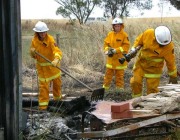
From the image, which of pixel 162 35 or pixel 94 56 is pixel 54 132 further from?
pixel 94 56

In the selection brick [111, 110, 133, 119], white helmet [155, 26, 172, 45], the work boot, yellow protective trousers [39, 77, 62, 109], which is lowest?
the work boot

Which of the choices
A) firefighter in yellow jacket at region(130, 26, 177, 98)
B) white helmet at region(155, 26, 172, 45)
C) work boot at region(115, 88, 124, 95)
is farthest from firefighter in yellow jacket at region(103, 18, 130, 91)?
white helmet at region(155, 26, 172, 45)

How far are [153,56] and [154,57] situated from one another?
35 mm

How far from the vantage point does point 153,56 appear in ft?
25.2

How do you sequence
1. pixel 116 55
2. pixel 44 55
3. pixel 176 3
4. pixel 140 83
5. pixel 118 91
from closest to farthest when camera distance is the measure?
pixel 140 83 → pixel 44 55 → pixel 118 91 → pixel 116 55 → pixel 176 3

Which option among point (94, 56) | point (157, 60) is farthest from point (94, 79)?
point (157, 60)

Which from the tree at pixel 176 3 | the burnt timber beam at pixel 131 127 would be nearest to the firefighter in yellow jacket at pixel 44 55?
the burnt timber beam at pixel 131 127

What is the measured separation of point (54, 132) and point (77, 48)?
8514mm

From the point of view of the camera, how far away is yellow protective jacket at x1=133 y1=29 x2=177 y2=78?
7574mm

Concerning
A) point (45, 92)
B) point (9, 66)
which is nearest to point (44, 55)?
point (45, 92)

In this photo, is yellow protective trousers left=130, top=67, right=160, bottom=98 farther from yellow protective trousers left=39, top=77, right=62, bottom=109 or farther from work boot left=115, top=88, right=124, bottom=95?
yellow protective trousers left=39, top=77, right=62, bottom=109

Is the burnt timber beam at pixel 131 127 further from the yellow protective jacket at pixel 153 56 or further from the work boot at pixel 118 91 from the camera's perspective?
the work boot at pixel 118 91

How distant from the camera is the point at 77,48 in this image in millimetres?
14367

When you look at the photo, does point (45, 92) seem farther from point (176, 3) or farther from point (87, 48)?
point (176, 3)
